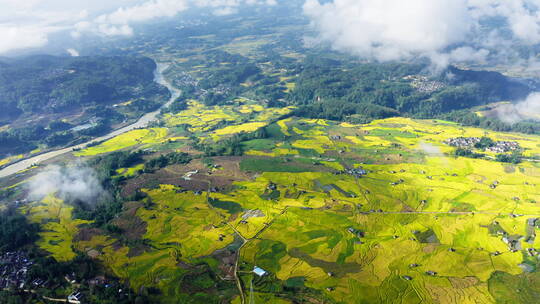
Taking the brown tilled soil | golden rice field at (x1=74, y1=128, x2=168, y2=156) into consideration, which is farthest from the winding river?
the brown tilled soil

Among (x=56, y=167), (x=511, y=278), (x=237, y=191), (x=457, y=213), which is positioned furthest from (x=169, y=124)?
(x=511, y=278)

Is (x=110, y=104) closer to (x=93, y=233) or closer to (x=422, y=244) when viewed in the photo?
(x=93, y=233)

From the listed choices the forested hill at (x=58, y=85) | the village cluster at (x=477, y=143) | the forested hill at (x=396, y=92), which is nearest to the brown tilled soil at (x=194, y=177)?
the forested hill at (x=396, y=92)

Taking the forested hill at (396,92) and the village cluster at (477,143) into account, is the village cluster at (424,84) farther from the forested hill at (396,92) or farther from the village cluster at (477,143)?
the village cluster at (477,143)

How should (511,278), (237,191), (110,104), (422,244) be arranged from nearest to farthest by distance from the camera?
(511,278) < (422,244) < (237,191) < (110,104)

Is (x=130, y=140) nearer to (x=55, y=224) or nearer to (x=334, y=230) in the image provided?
(x=55, y=224)
